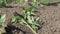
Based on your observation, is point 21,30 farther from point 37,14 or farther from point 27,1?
point 27,1

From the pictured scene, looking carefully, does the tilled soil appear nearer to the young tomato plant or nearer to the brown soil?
the brown soil

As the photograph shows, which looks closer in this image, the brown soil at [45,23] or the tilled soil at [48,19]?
the brown soil at [45,23]

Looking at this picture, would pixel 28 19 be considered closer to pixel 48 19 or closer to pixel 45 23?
pixel 45 23

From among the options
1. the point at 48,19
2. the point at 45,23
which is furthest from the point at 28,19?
the point at 48,19

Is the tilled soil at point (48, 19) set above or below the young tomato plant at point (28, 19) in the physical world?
below

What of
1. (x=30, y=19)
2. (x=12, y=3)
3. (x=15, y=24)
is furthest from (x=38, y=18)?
(x=12, y=3)

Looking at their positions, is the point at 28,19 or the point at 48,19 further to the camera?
the point at 48,19

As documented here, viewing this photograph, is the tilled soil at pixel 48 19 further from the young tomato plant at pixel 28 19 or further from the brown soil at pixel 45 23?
the young tomato plant at pixel 28 19

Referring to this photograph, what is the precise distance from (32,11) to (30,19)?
633 millimetres

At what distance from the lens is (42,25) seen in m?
4.66

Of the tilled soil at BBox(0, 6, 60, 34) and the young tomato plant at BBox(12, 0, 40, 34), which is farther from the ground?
the young tomato plant at BBox(12, 0, 40, 34)

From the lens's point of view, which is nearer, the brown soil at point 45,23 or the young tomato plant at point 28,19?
the brown soil at point 45,23

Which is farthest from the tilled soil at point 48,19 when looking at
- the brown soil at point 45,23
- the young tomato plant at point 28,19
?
the young tomato plant at point 28,19

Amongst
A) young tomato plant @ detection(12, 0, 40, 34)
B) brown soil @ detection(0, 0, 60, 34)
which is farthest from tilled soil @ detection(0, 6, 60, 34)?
young tomato plant @ detection(12, 0, 40, 34)
